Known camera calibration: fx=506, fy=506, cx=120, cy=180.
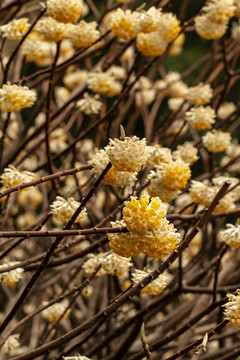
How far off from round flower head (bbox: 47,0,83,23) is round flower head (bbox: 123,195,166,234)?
75cm

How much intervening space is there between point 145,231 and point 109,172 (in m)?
0.22

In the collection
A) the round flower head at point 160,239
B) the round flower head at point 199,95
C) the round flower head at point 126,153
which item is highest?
the round flower head at point 199,95

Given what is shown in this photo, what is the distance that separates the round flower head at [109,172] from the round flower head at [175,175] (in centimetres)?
17

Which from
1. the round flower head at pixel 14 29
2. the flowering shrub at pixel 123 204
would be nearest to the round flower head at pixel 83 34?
the flowering shrub at pixel 123 204

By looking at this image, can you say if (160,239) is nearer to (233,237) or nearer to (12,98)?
(233,237)

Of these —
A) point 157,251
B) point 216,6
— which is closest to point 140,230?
point 157,251

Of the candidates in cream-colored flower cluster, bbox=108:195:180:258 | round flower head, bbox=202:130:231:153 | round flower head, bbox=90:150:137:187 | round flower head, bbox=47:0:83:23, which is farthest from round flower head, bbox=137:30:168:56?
cream-colored flower cluster, bbox=108:195:180:258

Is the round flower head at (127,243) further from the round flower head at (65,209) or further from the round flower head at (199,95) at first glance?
the round flower head at (199,95)

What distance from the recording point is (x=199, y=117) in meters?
1.79

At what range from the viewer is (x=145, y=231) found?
3.03ft

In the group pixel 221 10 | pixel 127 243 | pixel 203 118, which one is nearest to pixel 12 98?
pixel 127 243

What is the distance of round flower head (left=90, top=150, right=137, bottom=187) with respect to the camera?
3.58 feet

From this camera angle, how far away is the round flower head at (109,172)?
3.58 feet

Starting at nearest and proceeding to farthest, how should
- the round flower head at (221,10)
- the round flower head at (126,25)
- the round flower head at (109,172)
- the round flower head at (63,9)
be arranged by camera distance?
the round flower head at (109,172)
the round flower head at (63,9)
the round flower head at (126,25)
the round flower head at (221,10)
